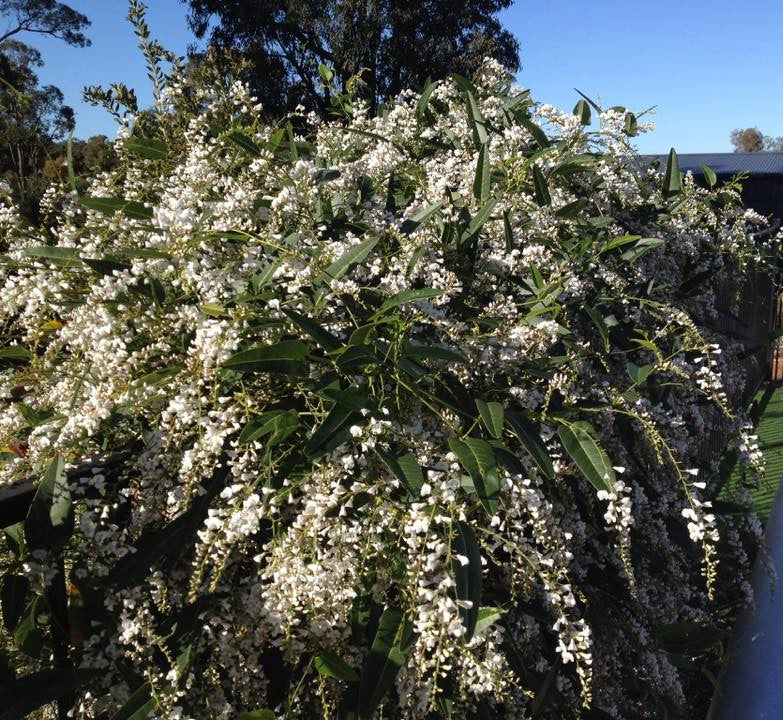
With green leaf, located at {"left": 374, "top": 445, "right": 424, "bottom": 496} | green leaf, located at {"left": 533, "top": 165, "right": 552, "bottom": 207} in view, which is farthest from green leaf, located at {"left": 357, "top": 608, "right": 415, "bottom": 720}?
green leaf, located at {"left": 533, "top": 165, "right": 552, "bottom": 207}

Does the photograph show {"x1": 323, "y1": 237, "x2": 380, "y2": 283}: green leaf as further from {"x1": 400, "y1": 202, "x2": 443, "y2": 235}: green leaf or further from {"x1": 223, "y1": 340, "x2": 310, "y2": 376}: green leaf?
{"x1": 400, "y1": 202, "x2": 443, "y2": 235}: green leaf

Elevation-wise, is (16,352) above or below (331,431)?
above

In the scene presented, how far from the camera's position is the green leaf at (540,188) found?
1.97m

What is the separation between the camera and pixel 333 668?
126cm

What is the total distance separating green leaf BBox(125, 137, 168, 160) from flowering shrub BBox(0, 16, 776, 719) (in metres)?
0.02

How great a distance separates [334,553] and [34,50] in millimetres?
23765

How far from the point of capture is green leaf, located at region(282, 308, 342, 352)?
1246 mm

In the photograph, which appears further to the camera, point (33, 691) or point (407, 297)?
point (407, 297)

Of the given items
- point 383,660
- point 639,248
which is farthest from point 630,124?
point 383,660

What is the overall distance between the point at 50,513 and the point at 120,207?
71cm

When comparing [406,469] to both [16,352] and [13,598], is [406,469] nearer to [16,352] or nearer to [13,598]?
[13,598]

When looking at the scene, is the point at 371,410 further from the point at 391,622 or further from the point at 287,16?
the point at 287,16

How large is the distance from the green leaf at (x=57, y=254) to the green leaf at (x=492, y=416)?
0.85 meters

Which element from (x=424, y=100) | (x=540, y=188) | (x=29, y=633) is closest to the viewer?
(x=29, y=633)
